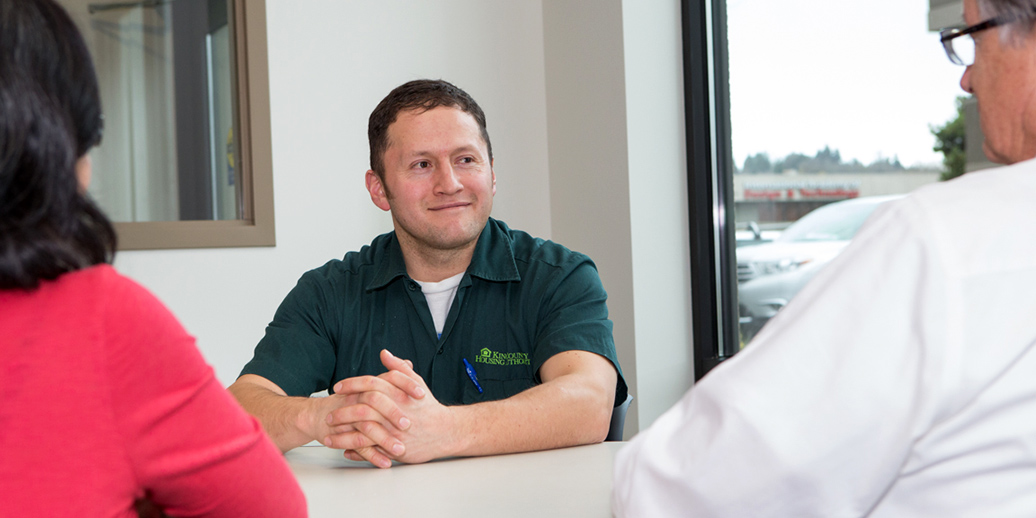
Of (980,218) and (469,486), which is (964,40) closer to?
(980,218)

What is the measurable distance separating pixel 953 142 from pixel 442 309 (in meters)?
1.41

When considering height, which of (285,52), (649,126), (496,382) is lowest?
(496,382)

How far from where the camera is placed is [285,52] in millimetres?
2984

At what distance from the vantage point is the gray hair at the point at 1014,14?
80 cm

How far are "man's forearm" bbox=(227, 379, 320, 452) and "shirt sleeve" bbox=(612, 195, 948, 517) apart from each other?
87cm

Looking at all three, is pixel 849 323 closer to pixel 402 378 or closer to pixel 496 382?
pixel 402 378

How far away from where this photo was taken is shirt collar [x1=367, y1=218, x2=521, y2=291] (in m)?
1.84

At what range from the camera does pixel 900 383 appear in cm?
65

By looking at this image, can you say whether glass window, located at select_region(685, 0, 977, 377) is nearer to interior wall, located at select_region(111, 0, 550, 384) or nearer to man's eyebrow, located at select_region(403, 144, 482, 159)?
interior wall, located at select_region(111, 0, 550, 384)

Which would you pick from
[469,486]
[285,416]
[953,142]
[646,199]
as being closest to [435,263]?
[285,416]

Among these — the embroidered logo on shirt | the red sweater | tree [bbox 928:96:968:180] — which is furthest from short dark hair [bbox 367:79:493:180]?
the red sweater

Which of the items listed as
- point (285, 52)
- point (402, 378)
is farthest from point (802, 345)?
point (285, 52)

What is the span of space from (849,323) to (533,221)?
2700mm

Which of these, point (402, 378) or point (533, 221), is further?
point (533, 221)
